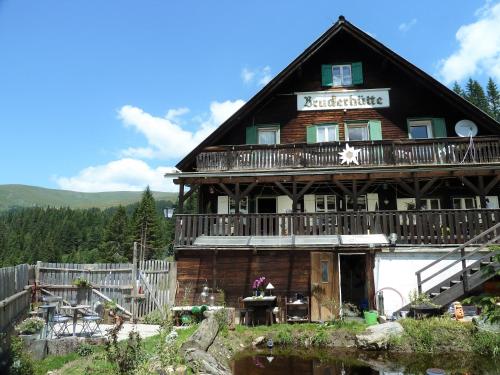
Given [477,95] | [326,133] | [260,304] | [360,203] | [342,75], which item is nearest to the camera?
[260,304]

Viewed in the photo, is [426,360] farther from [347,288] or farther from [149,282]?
[149,282]

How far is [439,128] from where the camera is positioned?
1936cm

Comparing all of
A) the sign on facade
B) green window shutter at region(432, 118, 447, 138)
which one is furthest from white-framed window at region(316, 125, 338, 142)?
green window shutter at region(432, 118, 447, 138)

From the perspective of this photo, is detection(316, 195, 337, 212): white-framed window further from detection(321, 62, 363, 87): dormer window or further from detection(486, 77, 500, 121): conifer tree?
detection(486, 77, 500, 121): conifer tree

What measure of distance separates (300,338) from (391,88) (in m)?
13.0

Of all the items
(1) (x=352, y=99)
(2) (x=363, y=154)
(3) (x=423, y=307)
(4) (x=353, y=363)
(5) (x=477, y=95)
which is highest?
(5) (x=477, y=95)

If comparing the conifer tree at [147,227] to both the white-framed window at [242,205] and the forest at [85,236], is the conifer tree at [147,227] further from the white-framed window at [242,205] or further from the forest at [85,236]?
the white-framed window at [242,205]

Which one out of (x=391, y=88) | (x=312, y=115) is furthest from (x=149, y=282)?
(x=391, y=88)

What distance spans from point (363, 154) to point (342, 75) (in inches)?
188

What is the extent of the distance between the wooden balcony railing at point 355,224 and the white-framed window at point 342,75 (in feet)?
24.0

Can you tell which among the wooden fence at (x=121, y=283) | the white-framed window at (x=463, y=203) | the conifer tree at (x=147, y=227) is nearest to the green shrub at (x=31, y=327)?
the wooden fence at (x=121, y=283)

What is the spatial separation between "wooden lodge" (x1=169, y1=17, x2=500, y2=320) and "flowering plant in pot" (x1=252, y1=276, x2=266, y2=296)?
0.31 meters

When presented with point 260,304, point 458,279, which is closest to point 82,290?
point 260,304

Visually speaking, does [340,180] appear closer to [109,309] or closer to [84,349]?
[109,309]
